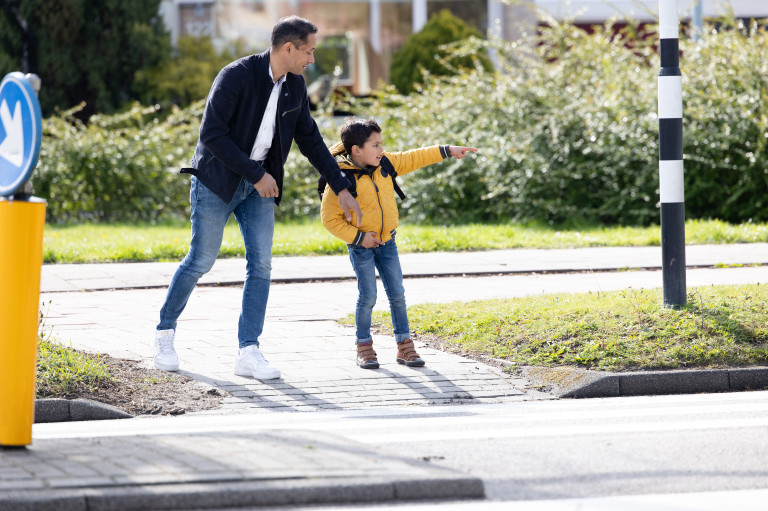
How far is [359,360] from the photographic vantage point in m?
6.79

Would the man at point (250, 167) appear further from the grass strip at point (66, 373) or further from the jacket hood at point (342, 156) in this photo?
the grass strip at point (66, 373)

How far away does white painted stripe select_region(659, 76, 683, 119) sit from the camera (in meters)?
7.32

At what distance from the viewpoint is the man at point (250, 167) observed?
253 inches

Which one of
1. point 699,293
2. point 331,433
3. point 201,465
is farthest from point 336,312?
point 201,465

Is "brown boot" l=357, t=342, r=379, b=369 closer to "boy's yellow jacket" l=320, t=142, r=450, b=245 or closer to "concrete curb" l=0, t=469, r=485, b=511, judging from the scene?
"boy's yellow jacket" l=320, t=142, r=450, b=245

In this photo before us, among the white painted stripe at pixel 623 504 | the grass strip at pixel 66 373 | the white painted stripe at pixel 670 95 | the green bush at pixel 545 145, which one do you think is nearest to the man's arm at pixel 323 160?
the grass strip at pixel 66 373

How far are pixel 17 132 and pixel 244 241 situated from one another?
7.26 ft

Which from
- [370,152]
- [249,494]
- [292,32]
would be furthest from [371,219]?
[249,494]

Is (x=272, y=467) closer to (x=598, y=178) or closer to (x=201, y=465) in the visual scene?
(x=201, y=465)

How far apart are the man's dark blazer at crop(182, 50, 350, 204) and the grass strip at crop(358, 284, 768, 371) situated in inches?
57.6

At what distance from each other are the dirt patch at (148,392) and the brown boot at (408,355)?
3.92ft

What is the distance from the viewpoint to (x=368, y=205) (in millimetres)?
6785

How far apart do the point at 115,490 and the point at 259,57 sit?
130 inches

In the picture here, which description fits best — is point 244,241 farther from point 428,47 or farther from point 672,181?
point 428,47
